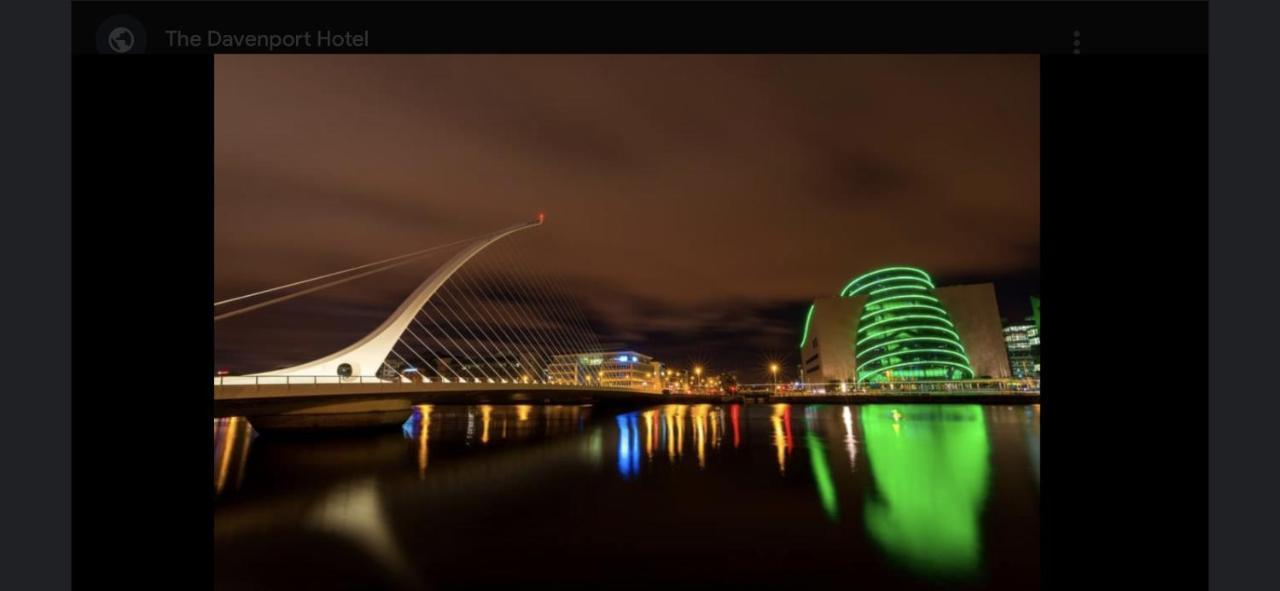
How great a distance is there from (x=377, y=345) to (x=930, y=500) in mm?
24498

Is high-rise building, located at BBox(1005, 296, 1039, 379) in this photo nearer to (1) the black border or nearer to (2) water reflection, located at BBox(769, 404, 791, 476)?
(2) water reflection, located at BBox(769, 404, 791, 476)

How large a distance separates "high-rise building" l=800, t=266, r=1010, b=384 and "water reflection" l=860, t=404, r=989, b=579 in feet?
175

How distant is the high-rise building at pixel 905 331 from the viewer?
263ft

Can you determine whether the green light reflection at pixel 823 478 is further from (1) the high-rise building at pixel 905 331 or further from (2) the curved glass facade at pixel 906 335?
(1) the high-rise building at pixel 905 331

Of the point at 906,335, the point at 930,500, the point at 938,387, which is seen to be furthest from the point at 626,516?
the point at 906,335

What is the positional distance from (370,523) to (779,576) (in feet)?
31.9

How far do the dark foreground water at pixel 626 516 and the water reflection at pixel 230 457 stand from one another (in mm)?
220

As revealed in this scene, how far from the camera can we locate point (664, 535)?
1151 centimetres

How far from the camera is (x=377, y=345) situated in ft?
89.7
